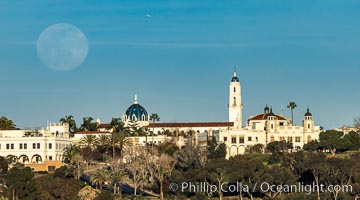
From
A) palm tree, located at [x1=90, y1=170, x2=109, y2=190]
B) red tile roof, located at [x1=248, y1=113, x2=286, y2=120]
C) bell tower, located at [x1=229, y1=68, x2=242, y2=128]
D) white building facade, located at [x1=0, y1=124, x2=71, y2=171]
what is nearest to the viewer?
palm tree, located at [x1=90, y1=170, x2=109, y2=190]

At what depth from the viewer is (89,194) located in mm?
107000

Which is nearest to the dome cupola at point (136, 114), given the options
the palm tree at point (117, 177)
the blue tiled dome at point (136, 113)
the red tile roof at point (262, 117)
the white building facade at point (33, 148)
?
the blue tiled dome at point (136, 113)

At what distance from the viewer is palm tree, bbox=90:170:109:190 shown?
111 metres

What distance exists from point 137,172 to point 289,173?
66.2 ft

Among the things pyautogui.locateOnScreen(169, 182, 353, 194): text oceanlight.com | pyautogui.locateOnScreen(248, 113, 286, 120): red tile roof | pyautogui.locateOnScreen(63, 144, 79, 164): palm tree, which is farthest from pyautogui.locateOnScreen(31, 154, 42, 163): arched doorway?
pyautogui.locateOnScreen(169, 182, 353, 194): text oceanlight.com

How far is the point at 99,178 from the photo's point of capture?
11119cm

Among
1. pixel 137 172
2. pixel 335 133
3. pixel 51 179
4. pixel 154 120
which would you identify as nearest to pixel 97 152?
pixel 137 172

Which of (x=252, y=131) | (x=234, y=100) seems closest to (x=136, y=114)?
(x=234, y=100)

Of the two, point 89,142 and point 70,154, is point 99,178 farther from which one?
point 89,142

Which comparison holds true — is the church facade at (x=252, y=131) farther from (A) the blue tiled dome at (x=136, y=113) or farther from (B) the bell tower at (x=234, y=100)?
(A) the blue tiled dome at (x=136, y=113)

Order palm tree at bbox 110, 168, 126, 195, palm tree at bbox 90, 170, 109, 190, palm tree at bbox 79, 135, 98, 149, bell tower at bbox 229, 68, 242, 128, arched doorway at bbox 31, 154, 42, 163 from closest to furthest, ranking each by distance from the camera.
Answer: palm tree at bbox 90, 170, 109, 190 → palm tree at bbox 110, 168, 126, 195 → palm tree at bbox 79, 135, 98, 149 → arched doorway at bbox 31, 154, 42, 163 → bell tower at bbox 229, 68, 242, 128

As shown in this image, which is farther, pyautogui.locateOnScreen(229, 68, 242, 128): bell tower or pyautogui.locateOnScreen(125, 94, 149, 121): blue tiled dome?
pyautogui.locateOnScreen(125, 94, 149, 121): blue tiled dome

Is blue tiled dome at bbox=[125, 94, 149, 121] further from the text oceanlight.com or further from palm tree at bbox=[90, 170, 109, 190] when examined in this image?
the text oceanlight.com

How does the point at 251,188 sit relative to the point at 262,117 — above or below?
below
